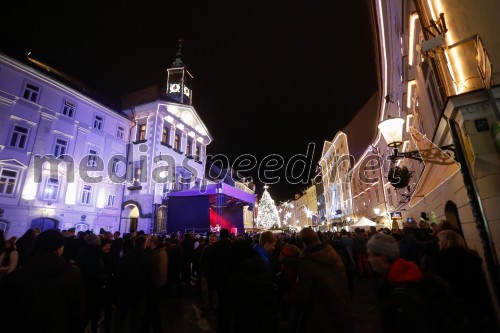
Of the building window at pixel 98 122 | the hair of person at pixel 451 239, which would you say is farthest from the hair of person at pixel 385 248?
the building window at pixel 98 122

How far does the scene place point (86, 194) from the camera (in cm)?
2105

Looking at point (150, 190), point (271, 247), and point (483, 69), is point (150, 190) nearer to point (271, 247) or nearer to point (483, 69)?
point (271, 247)

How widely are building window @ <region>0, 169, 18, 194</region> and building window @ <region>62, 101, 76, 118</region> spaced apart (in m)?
6.07

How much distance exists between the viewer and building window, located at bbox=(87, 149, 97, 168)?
21547 mm

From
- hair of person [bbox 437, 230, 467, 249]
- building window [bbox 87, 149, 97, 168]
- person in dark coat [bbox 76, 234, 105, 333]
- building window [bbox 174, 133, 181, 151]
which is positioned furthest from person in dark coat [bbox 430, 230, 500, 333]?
building window [bbox 174, 133, 181, 151]

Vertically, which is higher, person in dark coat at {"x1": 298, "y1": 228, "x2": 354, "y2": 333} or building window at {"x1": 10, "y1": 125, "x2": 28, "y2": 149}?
building window at {"x1": 10, "y1": 125, "x2": 28, "y2": 149}

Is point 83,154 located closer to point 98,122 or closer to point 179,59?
point 98,122

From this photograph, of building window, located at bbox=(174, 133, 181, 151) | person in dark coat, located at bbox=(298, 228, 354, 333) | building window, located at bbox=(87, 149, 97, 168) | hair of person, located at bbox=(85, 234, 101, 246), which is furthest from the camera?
building window, located at bbox=(174, 133, 181, 151)

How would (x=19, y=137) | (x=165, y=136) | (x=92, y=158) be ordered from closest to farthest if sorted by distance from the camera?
(x=19, y=137) → (x=92, y=158) → (x=165, y=136)

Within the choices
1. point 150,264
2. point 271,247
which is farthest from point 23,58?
point 271,247

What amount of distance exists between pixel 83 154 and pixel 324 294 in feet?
76.2

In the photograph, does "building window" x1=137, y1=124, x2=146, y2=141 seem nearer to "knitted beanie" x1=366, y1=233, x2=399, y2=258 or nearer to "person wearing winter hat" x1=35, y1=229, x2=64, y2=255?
"person wearing winter hat" x1=35, y1=229, x2=64, y2=255

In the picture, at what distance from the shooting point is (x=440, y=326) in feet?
6.07


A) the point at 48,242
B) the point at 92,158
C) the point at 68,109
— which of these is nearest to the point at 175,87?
the point at 68,109
